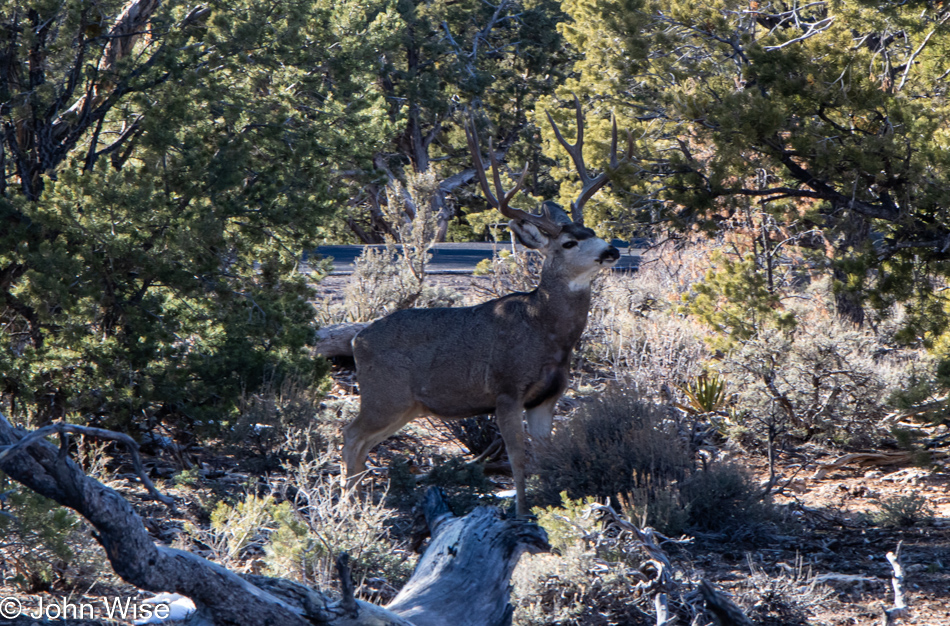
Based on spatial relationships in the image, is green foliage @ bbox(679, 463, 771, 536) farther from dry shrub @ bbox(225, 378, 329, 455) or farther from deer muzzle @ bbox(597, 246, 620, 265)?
dry shrub @ bbox(225, 378, 329, 455)

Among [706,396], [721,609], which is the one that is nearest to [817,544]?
[721,609]

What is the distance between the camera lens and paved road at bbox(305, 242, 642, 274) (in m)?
18.4

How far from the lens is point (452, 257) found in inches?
846

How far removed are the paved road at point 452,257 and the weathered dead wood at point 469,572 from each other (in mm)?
11995

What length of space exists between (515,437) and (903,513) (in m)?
2.79

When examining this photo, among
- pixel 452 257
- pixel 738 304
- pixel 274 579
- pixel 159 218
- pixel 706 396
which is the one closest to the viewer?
pixel 274 579

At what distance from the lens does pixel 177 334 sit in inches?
316

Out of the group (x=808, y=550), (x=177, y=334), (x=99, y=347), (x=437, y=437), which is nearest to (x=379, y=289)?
(x=437, y=437)

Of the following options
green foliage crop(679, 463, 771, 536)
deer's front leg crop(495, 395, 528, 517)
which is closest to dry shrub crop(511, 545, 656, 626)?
deer's front leg crop(495, 395, 528, 517)

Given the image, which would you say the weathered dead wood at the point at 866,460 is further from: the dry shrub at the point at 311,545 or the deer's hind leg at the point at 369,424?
the dry shrub at the point at 311,545

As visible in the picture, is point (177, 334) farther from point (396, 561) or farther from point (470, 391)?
point (396, 561)

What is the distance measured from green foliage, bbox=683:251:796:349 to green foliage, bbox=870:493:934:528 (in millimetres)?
1976

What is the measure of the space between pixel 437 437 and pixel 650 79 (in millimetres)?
4208

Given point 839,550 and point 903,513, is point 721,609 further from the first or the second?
point 903,513
